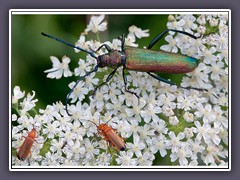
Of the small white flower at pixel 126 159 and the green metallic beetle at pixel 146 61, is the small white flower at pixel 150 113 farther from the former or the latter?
the small white flower at pixel 126 159

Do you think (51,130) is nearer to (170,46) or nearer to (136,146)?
(136,146)

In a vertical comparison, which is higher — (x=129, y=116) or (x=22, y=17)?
(x=22, y=17)

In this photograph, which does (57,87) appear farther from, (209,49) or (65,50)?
(209,49)

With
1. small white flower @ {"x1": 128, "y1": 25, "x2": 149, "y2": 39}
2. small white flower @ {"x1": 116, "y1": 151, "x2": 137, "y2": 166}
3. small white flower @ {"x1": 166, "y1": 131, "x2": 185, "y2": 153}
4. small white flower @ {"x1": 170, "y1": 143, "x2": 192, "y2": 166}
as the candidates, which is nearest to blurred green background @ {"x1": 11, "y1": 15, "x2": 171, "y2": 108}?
small white flower @ {"x1": 128, "y1": 25, "x2": 149, "y2": 39}

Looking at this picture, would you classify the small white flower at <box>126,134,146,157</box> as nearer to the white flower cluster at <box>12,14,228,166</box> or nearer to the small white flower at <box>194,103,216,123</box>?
the white flower cluster at <box>12,14,228,166</box>
